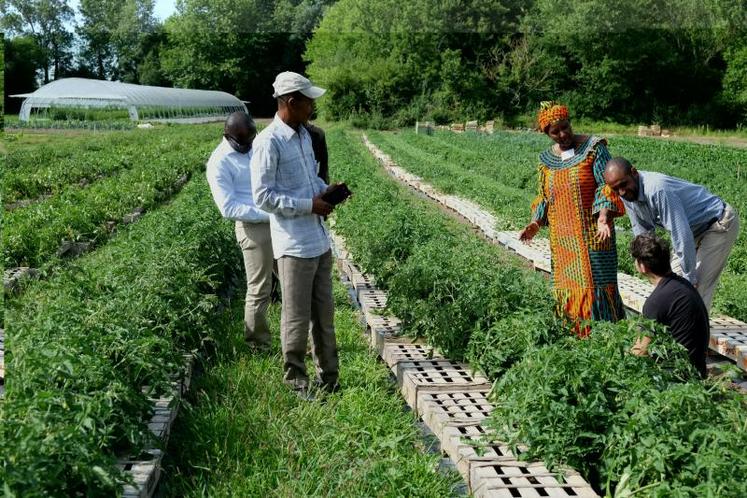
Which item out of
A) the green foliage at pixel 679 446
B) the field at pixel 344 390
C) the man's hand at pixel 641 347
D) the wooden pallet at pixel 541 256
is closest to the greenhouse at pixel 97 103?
the wooden pallet at pixel 541 256

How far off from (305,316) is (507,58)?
47523 millimetres

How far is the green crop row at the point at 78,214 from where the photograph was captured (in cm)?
822

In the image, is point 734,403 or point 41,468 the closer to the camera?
point 41,468

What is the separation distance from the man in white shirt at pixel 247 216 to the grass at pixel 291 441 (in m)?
0.28

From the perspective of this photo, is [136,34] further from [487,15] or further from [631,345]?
[631,345]

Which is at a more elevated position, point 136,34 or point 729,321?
point 136,34

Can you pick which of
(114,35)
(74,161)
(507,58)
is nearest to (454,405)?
(74,161)

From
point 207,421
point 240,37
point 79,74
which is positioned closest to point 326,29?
point 240,37

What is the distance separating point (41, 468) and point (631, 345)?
251 cm

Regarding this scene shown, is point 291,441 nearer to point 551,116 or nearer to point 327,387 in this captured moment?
point 327,387

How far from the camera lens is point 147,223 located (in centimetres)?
790

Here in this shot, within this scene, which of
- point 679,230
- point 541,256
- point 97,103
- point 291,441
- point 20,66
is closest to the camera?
point 291,441

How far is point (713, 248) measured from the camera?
4.72 metres

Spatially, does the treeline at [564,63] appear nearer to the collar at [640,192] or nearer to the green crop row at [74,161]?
the green crop row at [74,161]
